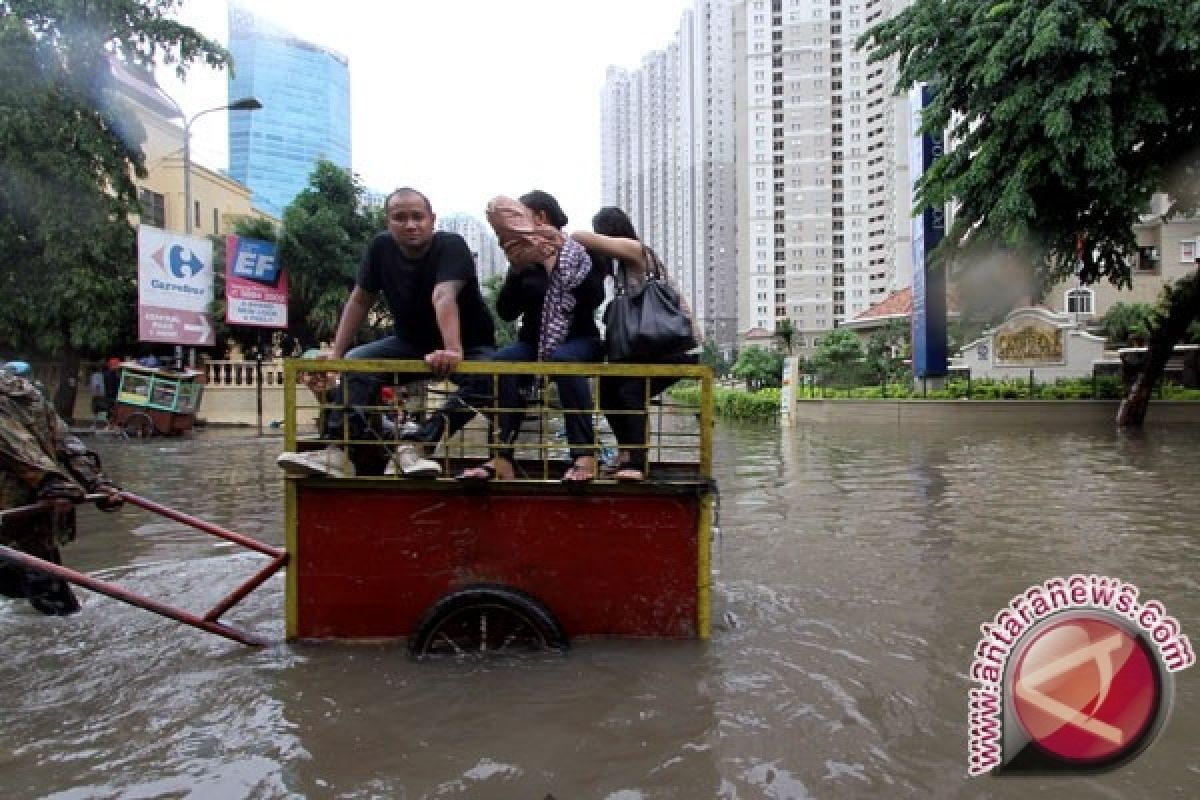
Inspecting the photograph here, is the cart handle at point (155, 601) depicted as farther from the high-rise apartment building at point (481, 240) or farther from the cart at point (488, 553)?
the high-rise apartment building at point (481, 240)

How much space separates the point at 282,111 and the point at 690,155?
7445 cm

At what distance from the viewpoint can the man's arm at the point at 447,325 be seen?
9.89ft

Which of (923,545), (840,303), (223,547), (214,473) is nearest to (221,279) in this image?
(214,473)

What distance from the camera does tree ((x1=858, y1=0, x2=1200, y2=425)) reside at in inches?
429

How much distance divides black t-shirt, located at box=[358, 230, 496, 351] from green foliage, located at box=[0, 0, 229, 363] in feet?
56.7

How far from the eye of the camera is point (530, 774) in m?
2.32

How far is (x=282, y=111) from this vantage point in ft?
105

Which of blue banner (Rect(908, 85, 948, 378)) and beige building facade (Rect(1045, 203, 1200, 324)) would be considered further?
beige building facade (Rect(1045, 203, 1200, 324))

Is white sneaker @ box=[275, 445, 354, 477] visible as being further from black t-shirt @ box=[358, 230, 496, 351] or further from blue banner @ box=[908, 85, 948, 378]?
blue banner @ box=[908, 85, 948, 378]

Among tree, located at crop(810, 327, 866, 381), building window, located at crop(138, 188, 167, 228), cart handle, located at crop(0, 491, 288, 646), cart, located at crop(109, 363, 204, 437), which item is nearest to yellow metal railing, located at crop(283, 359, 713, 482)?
cart handle, located at crop(0, 491, 288, 646)

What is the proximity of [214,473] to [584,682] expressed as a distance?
8775mm

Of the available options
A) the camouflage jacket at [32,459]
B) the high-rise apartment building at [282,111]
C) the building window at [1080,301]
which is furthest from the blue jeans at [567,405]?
the building window at [1080,301]

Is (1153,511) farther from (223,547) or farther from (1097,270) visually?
(1097,270)

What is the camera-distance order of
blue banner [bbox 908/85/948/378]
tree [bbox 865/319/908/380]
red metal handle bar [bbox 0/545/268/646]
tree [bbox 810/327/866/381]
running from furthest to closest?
1. tree [bbox 865/319/908/380]
2. tree [bbox 810/327/866/381]
3. blue banner [bbox 908/85/948/378]
4. red metal handle bar [bbox 0/545/268/646]
